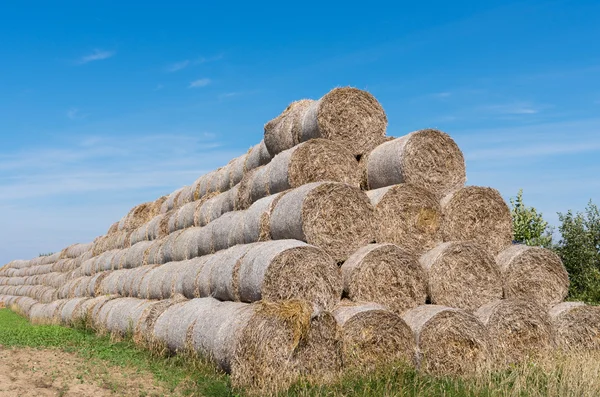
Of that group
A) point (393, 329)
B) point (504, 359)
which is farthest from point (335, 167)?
point (504, 359)

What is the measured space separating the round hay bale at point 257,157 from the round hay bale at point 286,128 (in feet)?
1.68

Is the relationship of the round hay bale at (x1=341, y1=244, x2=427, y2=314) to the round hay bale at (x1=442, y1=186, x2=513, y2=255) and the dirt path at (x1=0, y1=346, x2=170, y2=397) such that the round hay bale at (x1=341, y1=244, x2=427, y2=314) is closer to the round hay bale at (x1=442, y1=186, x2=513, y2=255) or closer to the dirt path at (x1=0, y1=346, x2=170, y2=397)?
the round hay bale at (x1=442, y1=186, x2=513, y2=255)

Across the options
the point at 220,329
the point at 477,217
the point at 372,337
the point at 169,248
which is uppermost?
the point at 169,248

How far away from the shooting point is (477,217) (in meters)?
11.9

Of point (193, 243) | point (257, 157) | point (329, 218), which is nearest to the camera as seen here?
point (329, 218)

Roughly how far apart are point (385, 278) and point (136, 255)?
41.6 feet

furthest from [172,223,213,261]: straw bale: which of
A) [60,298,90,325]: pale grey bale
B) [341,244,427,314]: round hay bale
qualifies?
[341,244,427,314]: round hay bale

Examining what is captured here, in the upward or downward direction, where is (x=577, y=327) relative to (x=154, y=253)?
downward

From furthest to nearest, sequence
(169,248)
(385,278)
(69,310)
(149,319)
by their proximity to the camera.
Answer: (69,310) < (169,248) < (149,319) < (385,278)

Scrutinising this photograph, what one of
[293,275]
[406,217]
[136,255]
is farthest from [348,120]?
[136,255]

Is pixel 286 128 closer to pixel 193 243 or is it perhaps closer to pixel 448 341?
pixel 193 243

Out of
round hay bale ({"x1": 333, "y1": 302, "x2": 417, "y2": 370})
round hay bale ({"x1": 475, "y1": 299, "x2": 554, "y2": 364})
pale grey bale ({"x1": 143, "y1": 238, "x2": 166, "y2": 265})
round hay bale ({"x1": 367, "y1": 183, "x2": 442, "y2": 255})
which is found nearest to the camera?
round hay bale ({"x1": 333, "y1": 302, "x2": 417, "y2": 370})

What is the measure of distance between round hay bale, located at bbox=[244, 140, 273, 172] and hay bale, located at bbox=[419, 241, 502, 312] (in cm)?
544

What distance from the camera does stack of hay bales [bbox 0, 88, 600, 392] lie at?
9.41m
